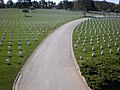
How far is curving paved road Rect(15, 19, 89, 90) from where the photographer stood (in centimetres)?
1933

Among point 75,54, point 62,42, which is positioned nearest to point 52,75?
point 75,54

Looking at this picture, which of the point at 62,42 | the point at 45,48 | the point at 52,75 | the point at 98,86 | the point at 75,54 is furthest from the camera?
the point at 62,42

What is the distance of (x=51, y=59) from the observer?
89.0ft

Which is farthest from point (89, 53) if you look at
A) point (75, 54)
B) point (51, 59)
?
point (51, 59)

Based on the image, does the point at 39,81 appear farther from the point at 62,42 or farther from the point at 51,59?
the point at 62,42

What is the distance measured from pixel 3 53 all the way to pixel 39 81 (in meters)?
11.2

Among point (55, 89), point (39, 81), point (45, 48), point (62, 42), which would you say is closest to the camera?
point (55, 89)

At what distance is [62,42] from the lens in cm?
3716

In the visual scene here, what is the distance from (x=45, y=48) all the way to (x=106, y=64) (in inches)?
536

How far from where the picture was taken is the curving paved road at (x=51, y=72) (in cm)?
1933

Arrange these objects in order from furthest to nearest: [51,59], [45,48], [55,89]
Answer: [45,48]
[51,59]
[55,89]

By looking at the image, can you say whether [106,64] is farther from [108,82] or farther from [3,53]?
[3,53]

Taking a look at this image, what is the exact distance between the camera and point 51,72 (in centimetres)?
2264

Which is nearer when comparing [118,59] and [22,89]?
[22,89]
